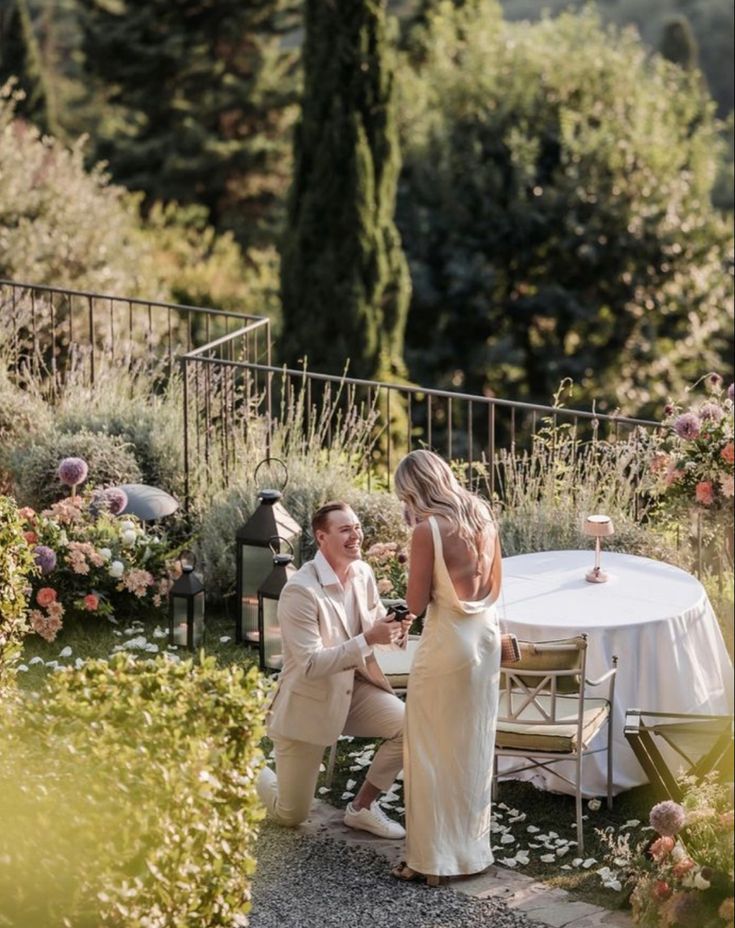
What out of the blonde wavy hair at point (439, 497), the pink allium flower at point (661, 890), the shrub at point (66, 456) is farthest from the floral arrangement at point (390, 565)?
the pink allium flower at point (661, 890)

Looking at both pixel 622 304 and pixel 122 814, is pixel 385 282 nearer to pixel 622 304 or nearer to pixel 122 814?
pixel 622 304

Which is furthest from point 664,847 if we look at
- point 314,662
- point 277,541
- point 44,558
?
point 44,558

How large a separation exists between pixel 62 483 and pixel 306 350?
706 centimetres

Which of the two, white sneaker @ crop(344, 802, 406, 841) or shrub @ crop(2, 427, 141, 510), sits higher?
shrub @ crop(2, 427, 141, 510)

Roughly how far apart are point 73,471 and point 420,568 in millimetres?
3802

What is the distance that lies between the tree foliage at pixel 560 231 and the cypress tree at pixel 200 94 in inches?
311

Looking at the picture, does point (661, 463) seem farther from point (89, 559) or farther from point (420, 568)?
point (89, 559)

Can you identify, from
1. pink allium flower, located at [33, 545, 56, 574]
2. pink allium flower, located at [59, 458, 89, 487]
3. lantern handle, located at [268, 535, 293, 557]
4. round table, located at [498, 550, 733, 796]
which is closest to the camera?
round table, located at [498, 550, 733, 796]

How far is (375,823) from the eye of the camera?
5770 mm

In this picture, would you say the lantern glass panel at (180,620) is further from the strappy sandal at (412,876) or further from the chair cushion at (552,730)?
the strappy sandal at (412,876)

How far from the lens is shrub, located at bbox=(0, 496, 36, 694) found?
249 inches

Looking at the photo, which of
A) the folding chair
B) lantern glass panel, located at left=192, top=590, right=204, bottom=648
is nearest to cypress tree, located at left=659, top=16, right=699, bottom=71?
lantern glass panel, located at left=192, top=590, right=204, bottom=648

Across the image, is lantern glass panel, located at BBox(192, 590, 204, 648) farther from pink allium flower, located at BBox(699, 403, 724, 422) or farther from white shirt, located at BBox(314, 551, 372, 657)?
pink allium flower, located at BBox(699, 403, 724, 422)

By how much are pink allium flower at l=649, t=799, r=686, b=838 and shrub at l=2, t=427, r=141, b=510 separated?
202 inches
